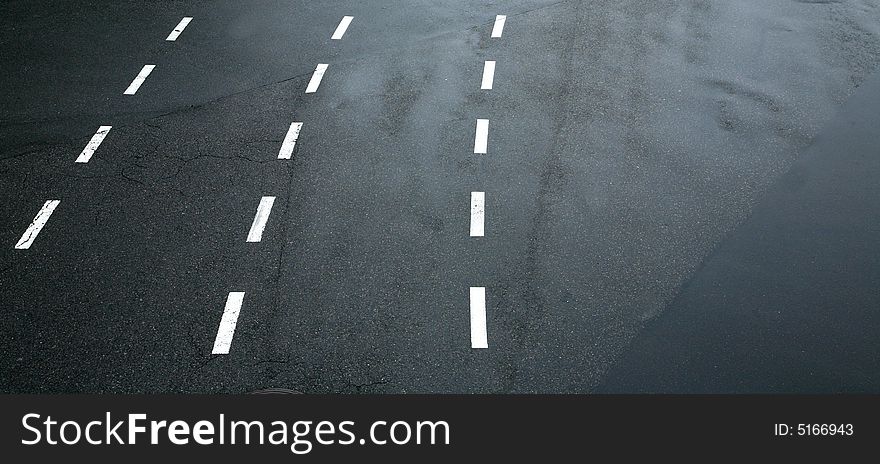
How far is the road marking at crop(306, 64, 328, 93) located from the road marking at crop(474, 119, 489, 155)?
7.58 feet

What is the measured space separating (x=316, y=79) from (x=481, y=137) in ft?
8.65

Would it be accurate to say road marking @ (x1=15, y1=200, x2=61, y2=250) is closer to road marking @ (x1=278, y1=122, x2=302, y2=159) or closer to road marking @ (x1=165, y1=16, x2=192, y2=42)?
road marking @ (x1=278, y1=122, x2=302, y2=159)

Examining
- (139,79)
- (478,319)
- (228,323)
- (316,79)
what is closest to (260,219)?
(228,323)

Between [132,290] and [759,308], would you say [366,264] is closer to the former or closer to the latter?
[132,290]

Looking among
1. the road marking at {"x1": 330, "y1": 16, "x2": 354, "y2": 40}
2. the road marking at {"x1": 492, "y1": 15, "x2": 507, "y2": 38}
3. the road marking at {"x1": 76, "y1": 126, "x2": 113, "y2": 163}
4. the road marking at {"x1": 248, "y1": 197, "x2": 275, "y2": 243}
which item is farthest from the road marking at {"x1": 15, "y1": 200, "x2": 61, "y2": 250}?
the road marking at {"x1": 492, "y1": 15, "x2": 507, "y2": 38}

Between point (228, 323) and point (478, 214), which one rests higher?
point (228, 323)

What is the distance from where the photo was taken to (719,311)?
23.6 feet

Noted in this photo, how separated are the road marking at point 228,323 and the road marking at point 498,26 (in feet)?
20.6

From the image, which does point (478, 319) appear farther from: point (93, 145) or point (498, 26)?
point (498, 26)

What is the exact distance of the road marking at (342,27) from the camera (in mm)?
11727

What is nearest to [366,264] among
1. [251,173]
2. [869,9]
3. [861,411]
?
[251,173]

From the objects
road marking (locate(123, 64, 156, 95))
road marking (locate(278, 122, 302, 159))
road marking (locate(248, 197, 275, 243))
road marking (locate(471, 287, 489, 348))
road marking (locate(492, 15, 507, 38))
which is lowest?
road marking (locate(471, 287, 489, 348))

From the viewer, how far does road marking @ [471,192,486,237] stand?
8031 mm

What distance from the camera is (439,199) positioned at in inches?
335
